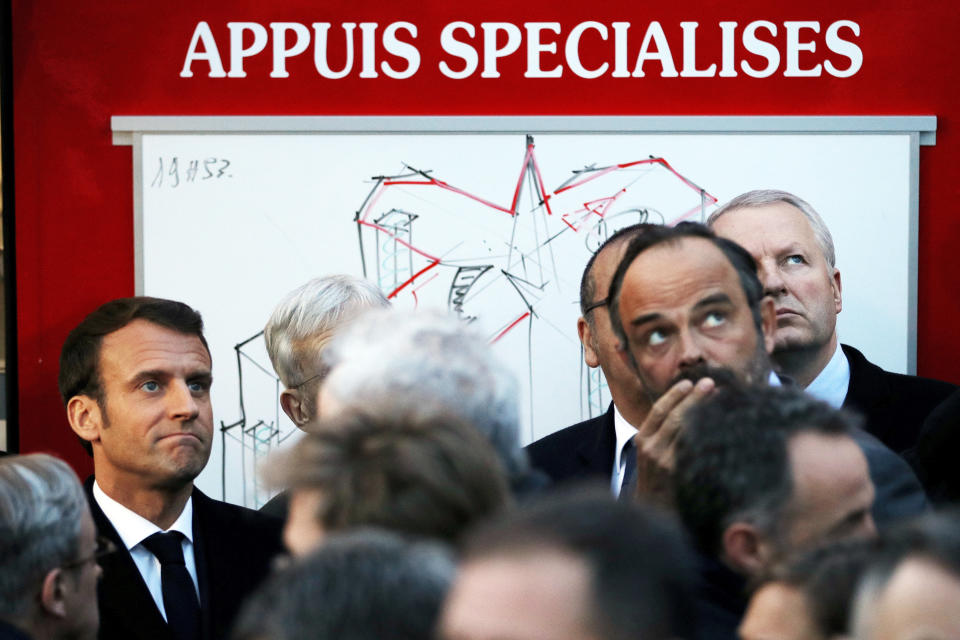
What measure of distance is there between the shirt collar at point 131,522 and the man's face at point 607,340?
3.27 feet

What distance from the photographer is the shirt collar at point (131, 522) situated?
2721 millimetres

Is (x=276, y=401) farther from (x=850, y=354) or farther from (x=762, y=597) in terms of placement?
(x=762, y=597)

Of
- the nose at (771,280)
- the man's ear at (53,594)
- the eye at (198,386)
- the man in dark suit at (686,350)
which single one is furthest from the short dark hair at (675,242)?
the man's ear at (53,594)

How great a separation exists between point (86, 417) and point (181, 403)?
24cm

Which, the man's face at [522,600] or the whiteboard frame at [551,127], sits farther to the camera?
the whiteboard frame at [551,127]

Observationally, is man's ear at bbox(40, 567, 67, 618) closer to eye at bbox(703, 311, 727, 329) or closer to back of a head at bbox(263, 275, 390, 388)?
back of a head at bbox(263, 275, 390, 388)

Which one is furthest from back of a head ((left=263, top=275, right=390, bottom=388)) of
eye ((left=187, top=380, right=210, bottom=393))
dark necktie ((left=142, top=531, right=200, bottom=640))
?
dark necktie ((left=142, top=531, right=200, bottom=640))

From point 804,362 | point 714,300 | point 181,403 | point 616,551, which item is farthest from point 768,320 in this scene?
point 616,551

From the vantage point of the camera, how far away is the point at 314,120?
3.80 metres

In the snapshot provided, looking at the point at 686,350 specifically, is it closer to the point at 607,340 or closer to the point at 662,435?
the point at 662,435

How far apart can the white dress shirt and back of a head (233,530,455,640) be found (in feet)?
5.16

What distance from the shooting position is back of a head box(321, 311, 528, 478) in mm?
1567

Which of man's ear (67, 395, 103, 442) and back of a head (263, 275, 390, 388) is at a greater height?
back of a head (263, 275, 390, 388)

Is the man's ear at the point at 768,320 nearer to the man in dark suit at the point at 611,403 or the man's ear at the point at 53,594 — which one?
the man in dark suit at the point at 611,403
